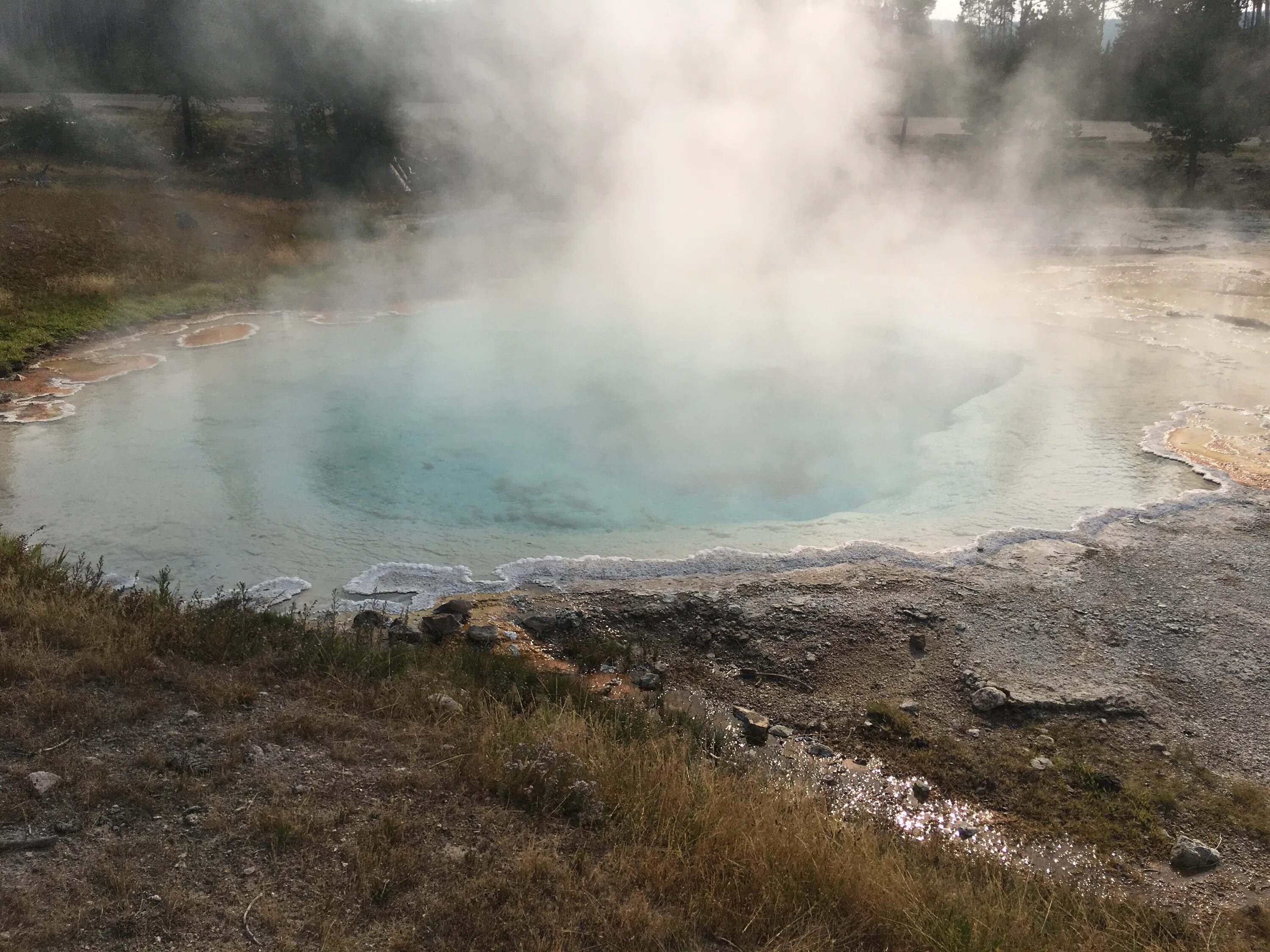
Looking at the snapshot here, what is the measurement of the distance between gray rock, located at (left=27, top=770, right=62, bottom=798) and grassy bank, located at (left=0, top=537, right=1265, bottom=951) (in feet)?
0.05

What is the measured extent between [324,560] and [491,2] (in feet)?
31.5

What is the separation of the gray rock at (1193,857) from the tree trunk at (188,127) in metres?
20.0

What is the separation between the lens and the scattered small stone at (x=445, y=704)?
129 inches

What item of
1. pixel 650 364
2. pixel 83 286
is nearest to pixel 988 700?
pixel 650 364

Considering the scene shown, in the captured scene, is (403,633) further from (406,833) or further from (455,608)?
(406,833)

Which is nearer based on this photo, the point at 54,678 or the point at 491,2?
the point at 54,678

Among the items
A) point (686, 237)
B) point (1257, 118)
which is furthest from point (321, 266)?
point (1257, 118)

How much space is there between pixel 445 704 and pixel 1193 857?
8.42 feet

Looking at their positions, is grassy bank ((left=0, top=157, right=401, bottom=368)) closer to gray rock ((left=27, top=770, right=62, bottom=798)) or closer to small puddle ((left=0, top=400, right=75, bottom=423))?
small puddle ((left=0, top=400, right=75, bottom=423))

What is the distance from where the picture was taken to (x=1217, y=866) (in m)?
3.13

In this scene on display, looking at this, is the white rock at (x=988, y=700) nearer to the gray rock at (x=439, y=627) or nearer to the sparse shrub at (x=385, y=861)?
the gray rock at (x=439, y=627)

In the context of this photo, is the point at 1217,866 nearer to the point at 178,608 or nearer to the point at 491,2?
the point at 178,608

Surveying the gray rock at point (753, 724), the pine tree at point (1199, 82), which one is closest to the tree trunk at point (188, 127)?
the gray rock at point (753, 724)

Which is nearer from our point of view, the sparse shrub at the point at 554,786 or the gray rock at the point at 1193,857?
the sparse shrub at the point at 554,786
